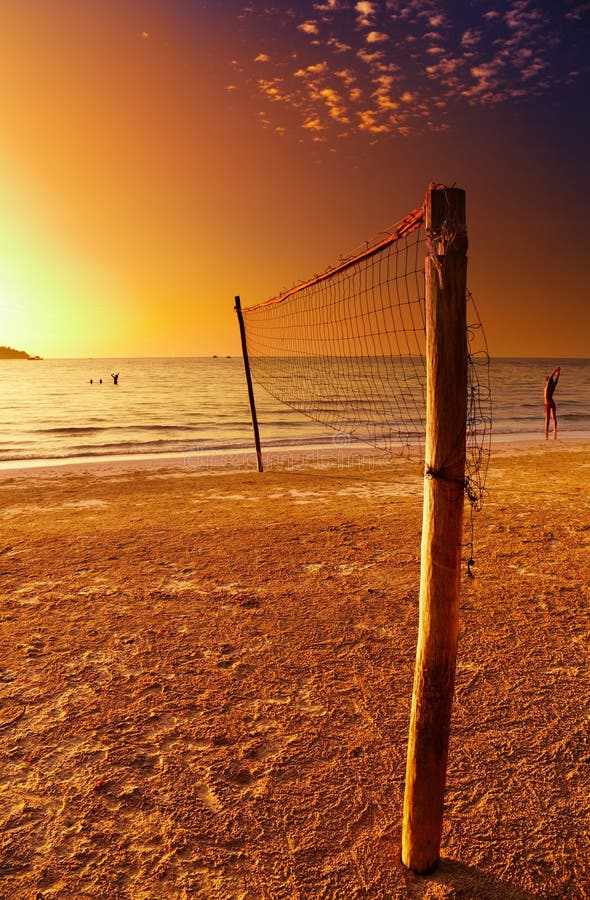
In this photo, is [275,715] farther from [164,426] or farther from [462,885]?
[164,426]

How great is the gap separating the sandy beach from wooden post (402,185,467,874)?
0.41 m

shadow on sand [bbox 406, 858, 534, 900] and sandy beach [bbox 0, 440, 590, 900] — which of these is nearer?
shadow on sand [bbox 406, 858, 534, 900]

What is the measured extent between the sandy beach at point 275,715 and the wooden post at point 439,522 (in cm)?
41

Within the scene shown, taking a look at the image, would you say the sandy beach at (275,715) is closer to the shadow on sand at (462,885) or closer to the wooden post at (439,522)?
the shadow on sand at (462,885)

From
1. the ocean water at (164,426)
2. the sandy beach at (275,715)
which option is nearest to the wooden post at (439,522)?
the sandy beach at (275,715)

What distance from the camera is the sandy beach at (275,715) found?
2607mm

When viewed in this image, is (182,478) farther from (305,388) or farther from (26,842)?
(305,388)

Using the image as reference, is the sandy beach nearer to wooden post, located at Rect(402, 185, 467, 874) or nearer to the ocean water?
wooden post, located at Rect(402, 185, 467, 874)

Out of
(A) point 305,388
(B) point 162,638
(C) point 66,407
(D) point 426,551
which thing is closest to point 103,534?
(B) point 162,638

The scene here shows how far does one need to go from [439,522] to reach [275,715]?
7.18 feet

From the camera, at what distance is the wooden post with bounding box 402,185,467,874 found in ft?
7.02

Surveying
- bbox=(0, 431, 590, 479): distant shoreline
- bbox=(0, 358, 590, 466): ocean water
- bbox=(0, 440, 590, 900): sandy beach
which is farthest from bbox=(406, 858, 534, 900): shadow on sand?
bbox=(0, 358, 590, 466): ocean water

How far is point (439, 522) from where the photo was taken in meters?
2.34

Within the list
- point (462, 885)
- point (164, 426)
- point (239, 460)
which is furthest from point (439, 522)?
point (164, 426)
